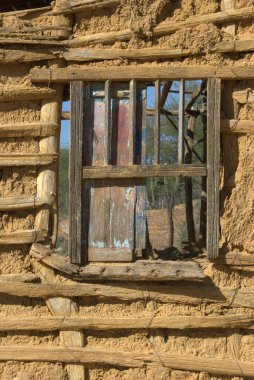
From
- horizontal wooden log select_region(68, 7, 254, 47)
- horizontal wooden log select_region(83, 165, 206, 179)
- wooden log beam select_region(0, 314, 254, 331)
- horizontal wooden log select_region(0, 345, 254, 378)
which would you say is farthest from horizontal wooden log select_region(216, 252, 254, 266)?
horizontal wooden log select_region(68, 7, 254, 47)

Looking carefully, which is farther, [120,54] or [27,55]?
[27,55]

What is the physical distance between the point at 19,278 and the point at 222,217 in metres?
1.77

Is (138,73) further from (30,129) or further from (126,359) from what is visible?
(126,359)

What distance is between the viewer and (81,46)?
190 inches

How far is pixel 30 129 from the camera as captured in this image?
4816 millimetres

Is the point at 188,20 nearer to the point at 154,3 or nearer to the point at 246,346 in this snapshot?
the point at 154,3

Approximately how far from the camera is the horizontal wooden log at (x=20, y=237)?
482 cm

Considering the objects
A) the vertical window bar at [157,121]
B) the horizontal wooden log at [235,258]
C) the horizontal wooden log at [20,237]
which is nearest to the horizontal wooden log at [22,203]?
the horizontal wooden log at [20,237]

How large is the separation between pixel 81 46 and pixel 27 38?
1.52ft

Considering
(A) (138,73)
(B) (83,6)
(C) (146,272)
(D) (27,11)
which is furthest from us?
(D) (27,11)

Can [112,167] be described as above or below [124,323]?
above

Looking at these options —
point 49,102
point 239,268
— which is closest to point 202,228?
point 239,268

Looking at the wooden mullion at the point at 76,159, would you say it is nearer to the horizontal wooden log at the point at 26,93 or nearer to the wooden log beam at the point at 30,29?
the horizontal wooden log at the point at 26,93

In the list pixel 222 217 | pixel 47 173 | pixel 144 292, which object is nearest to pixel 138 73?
pixel 47 173
